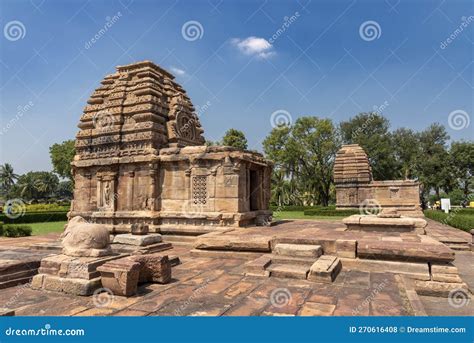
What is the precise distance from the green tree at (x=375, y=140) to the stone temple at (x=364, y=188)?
14658 millimetres

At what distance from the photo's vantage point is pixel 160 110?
39.4 feet

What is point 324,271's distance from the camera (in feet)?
16.6

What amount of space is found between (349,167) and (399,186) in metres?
3.77

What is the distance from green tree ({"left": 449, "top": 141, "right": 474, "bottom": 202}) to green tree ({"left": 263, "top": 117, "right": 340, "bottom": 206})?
16.1 metres

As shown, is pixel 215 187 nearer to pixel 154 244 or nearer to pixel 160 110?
pixel 154 244

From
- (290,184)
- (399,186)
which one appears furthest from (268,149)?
(399,186)

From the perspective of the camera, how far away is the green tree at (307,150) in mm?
36500

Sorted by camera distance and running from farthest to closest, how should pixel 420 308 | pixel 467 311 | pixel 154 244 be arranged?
pixel 154 244
pixel 467 311
pixel 420 308

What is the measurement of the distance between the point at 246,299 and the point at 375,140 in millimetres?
39457

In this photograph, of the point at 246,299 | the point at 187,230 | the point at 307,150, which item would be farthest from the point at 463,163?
the point at 246,299

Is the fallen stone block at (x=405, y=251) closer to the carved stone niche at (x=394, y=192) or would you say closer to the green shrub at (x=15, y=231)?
the green shrub at (x=15, y=231)

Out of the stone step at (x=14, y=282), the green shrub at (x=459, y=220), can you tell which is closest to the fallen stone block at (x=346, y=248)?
the stone step at (x=14, y=282)

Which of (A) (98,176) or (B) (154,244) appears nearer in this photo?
(B) (154,244)

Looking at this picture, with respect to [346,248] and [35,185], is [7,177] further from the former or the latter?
[346,248]
